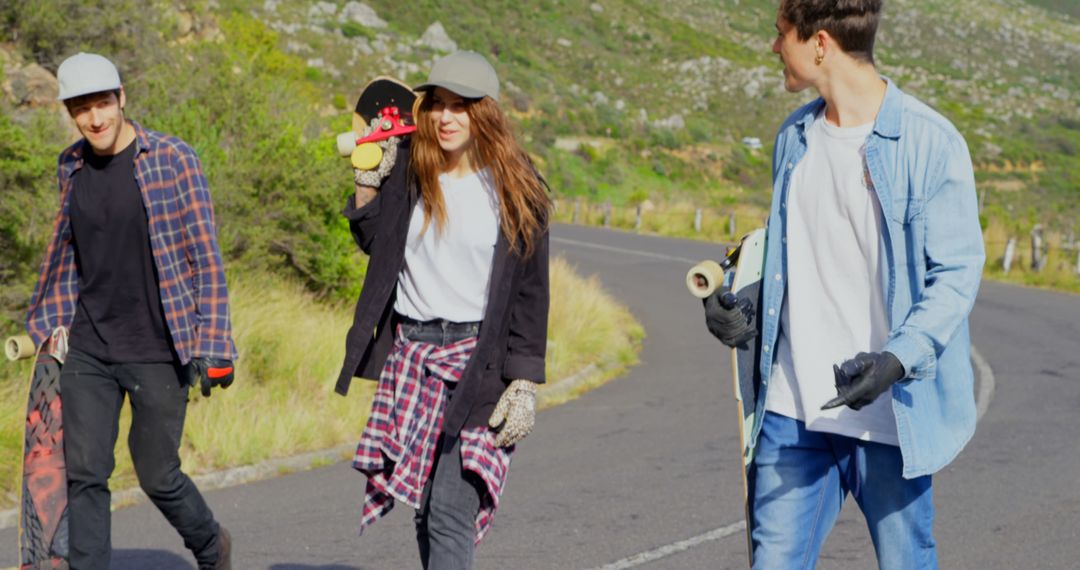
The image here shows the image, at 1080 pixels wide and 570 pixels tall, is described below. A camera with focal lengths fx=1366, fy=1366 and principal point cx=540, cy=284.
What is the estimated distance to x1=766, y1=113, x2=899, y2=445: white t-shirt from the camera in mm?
3510

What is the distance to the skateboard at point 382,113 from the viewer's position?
14.5ft

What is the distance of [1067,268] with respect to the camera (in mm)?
22922

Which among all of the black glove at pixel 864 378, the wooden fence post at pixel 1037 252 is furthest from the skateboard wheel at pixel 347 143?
the wooden fence post at pixel 1037 252

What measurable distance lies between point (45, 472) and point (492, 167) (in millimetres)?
1948

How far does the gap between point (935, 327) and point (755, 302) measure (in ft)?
2.00

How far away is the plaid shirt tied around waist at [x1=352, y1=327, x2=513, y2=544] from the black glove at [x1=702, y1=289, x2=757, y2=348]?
98cm

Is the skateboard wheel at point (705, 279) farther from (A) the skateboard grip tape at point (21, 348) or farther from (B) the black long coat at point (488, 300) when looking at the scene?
(A) the skateboard grip tape at point (21, 348)

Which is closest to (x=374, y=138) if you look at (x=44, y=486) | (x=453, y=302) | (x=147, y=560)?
(x=453, y=302)

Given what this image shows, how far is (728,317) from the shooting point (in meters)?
3.59

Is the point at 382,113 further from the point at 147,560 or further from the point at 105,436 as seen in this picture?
the point at 147,560

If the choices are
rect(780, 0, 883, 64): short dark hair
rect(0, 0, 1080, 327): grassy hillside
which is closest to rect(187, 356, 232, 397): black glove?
rect(780, 0, 883, 64): short dark hair

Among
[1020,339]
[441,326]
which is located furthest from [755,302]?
[1020,339]

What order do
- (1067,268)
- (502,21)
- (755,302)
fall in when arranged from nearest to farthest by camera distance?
(755,302), (1067,268), (502,21)

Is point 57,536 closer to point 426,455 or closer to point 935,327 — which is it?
point 426,455
